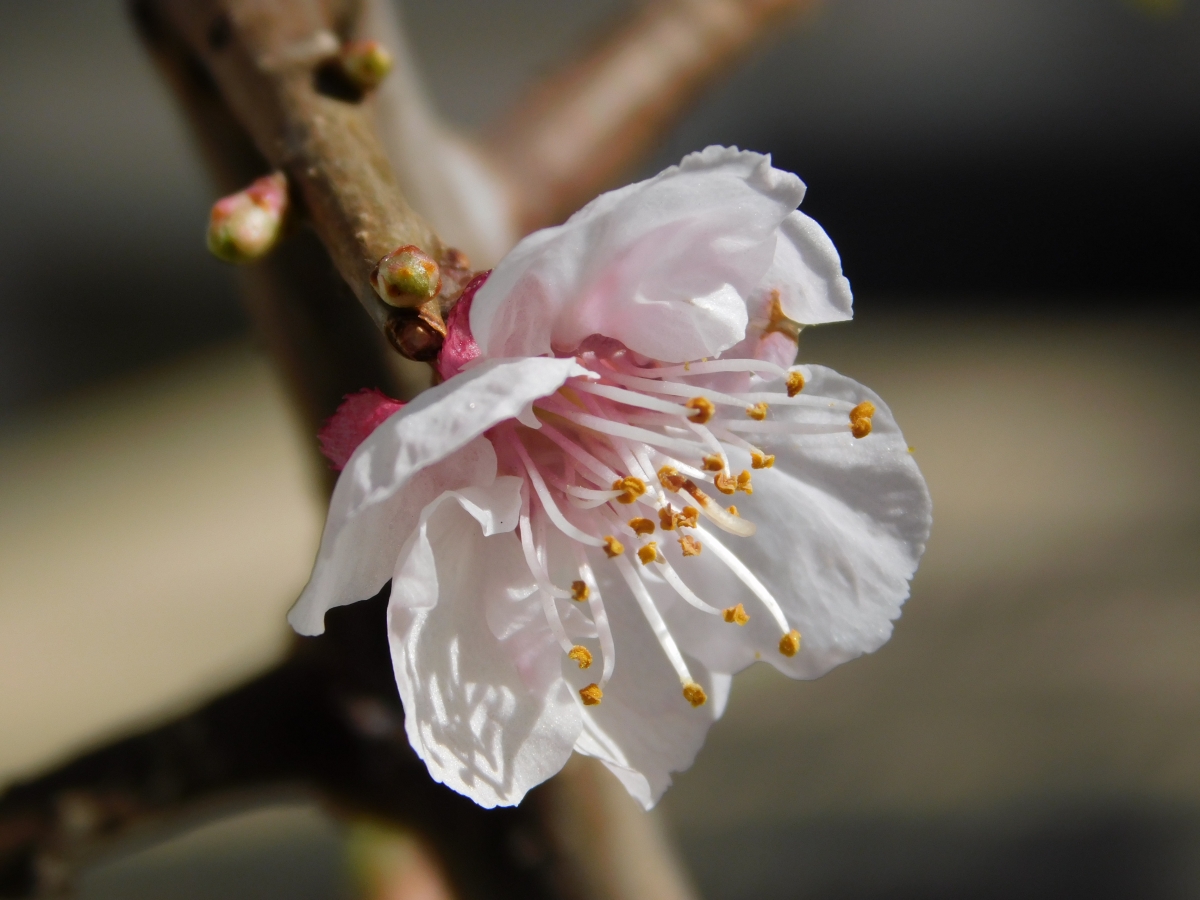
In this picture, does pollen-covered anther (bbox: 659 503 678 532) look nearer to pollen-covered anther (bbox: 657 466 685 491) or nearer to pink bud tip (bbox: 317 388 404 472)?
pollen-covered anther (bbox: 657 466 685 491)

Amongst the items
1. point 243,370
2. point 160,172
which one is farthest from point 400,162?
point 160,172

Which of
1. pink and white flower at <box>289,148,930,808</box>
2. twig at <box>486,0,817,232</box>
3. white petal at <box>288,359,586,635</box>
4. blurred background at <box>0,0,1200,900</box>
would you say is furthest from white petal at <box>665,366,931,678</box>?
blurred background at <box>0,0,1200,900</box>

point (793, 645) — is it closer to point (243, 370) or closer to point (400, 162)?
point (400, 162)

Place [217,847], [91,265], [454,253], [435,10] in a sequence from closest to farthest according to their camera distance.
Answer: [454,253]
[217,847]
[91,265]
[435,10]

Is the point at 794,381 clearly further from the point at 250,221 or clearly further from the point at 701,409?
the point at 250,221

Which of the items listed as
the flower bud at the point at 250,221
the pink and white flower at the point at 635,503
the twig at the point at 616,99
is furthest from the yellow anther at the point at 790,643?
the twig at the point at 616,99

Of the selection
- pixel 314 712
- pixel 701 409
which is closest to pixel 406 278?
pixel 701 409

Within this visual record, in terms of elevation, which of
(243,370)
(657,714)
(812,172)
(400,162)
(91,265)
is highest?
(400,162)
